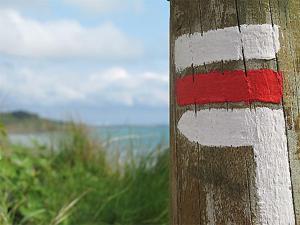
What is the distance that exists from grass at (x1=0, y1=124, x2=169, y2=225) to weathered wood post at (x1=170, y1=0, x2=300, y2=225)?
255cm

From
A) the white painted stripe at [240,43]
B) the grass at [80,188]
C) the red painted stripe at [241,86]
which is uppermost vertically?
the white painted stripe at [240,43]

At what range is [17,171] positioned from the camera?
18.5 feet

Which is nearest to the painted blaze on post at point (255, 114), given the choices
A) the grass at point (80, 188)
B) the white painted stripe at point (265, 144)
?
the white painted stripe at point (265, 144)

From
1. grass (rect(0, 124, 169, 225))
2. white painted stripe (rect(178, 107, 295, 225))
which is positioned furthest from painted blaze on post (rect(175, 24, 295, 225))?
grass (rect(0, 124, 169, 225))

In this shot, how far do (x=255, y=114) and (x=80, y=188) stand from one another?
174 inches

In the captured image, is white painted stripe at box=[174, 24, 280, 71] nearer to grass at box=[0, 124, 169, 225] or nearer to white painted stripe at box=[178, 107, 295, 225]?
white painted stripe at box=[178, 107, 295, 225]

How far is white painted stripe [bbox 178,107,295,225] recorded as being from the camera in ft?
6.63

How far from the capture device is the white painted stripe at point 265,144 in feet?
6.63

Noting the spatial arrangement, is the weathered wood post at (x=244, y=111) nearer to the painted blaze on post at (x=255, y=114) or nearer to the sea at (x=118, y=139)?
the painted blaze on post at (x=255, y=114)

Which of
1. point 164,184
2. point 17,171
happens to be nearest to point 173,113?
point 17,171

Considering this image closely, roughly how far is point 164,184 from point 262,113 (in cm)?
431

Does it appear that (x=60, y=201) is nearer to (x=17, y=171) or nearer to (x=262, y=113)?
(x=17, y=171)

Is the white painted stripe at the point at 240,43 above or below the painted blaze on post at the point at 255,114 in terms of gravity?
above

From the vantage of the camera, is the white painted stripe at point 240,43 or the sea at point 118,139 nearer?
the white painted stripe at point 240,43
